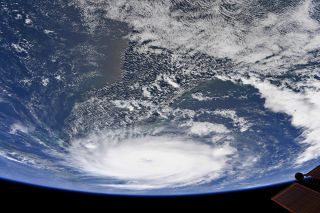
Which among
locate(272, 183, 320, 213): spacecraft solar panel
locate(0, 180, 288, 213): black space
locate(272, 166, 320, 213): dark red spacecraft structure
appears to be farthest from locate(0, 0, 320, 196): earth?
locate(0, 180, 288, 213): black space

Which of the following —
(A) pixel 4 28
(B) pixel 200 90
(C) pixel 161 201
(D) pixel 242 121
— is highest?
(A) pixel 4 28

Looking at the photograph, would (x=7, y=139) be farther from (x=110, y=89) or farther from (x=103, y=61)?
(x=103, y=61)

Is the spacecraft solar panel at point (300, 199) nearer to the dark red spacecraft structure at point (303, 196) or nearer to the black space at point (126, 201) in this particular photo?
the dark red spacecraft structure at point (303, 196)

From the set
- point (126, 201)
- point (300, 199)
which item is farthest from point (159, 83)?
point (126, 201)

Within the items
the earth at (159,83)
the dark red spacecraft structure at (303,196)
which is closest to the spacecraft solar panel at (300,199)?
the dark red spacecraft structure at (303,196)

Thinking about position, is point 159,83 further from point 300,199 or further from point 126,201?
point 126,201

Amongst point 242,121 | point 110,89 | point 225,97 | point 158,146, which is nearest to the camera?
point 110,89

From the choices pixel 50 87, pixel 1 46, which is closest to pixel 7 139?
pixel 50 87
